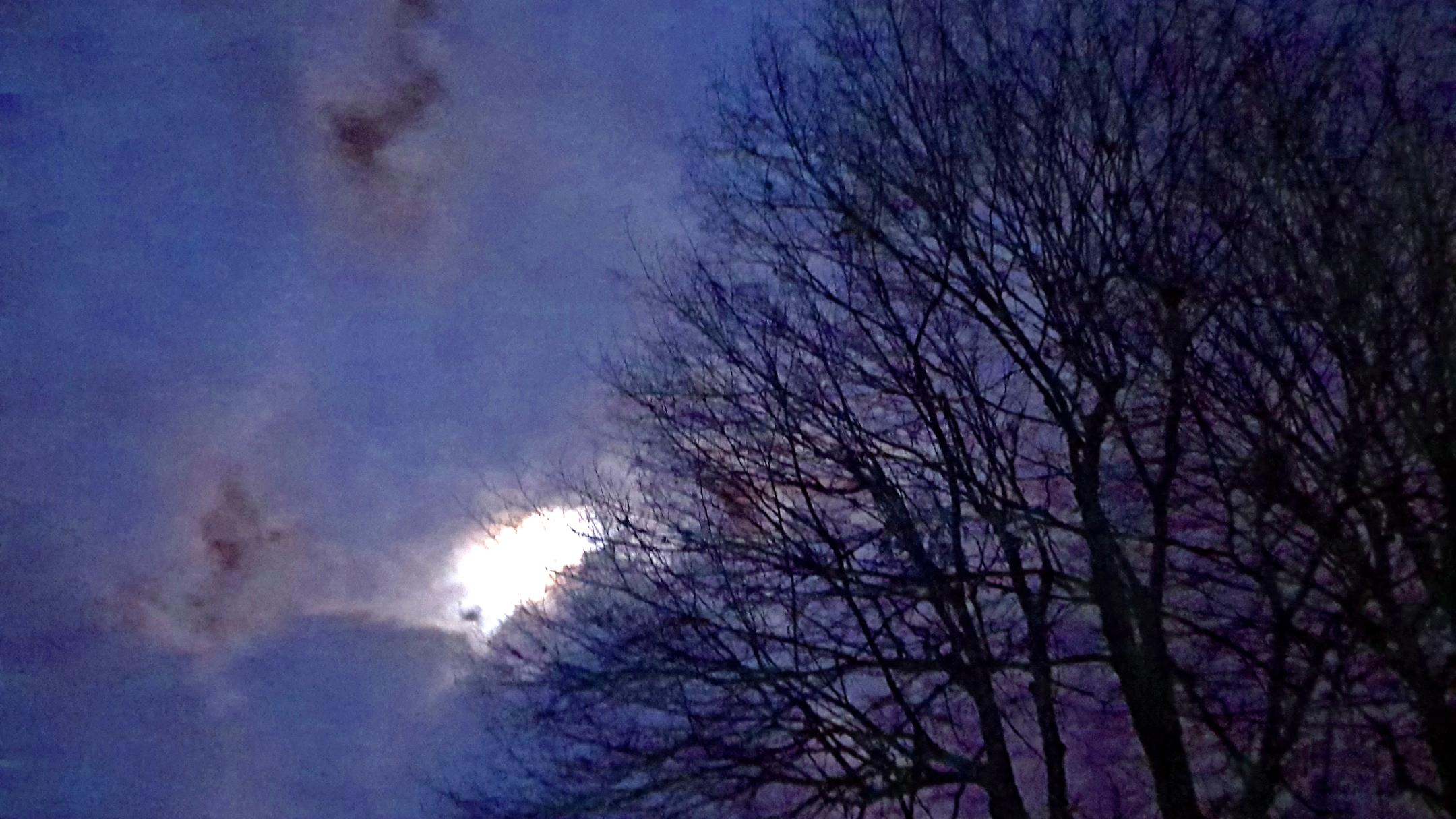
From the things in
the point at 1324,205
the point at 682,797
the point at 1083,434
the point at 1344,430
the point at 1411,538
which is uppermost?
the point at 1324,205

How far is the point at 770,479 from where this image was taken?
8102mm

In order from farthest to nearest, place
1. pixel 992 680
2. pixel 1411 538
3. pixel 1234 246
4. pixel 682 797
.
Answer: pixel 992 680 < pixel 682 797 < pixel 1234 246 < pixel 1411 538

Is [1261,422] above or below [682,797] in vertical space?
above

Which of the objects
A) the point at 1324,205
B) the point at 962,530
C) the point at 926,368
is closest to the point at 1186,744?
the point at 962,530

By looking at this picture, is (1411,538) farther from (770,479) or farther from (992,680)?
(770,479)

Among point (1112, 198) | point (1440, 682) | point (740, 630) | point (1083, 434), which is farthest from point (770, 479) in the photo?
point (1440, 682)

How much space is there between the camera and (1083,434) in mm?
7734

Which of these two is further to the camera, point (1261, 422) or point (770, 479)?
point (770, 479)

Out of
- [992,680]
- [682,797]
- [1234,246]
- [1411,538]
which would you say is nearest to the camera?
[1411,538]

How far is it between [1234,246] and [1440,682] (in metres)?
2.70

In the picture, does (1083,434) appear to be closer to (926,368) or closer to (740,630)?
(926,368)

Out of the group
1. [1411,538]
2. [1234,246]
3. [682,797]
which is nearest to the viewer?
[1411,538]

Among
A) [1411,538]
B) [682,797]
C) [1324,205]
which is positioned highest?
[1324,205]

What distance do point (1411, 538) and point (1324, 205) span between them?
1.92m
